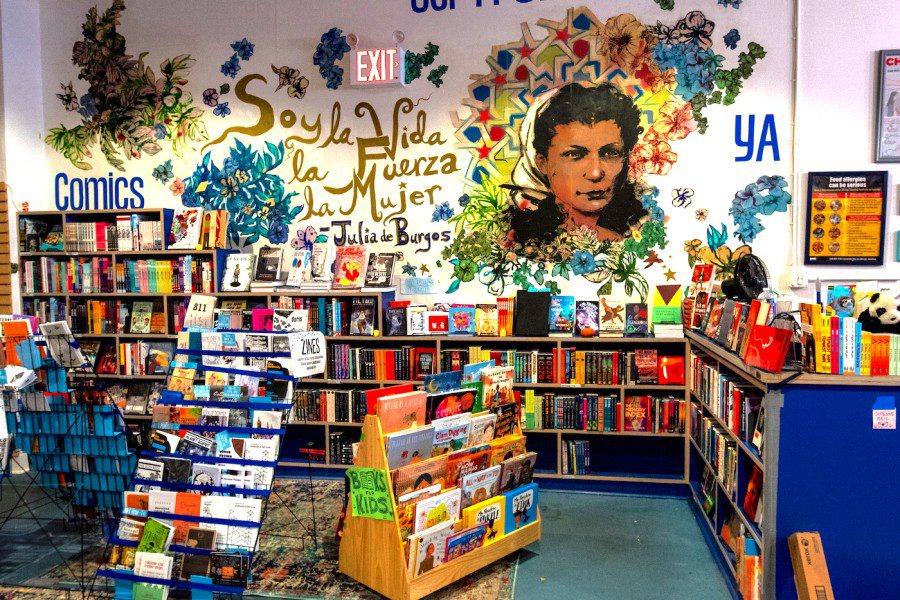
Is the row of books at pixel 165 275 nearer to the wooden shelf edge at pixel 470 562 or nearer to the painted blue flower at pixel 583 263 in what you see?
the painted blue flower at pixel 583 263

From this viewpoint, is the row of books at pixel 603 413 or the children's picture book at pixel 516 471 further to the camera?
the row of books at pixel 603 413

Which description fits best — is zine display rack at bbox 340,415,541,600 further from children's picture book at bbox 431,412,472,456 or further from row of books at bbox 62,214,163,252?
row of books at bbox 62,214,163,252

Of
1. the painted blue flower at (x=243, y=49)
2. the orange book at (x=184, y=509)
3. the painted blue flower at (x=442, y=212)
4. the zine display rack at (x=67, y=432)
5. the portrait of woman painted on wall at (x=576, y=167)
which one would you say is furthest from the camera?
the painted blue flower at (x=243, y=49)

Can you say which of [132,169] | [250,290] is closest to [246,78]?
[132,169]

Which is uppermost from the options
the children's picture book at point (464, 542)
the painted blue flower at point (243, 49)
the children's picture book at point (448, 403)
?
the painted blue flower at point (243, 49)

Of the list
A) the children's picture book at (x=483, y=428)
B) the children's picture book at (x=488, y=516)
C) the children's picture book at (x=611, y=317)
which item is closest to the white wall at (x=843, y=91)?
the children's picture book at (x=611, y=317)

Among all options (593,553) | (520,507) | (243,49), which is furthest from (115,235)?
(593,553)

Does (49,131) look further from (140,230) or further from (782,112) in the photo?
(782,112)

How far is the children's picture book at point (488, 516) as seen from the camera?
3.58m

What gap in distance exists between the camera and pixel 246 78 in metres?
5.69

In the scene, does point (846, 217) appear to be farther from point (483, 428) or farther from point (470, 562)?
point (470, 562)

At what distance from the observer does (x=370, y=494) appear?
3381 mm

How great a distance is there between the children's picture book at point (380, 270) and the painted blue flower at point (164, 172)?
6.47ft

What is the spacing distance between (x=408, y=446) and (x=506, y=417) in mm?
804
